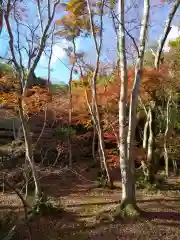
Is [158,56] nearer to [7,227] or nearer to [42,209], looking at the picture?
[42,209]

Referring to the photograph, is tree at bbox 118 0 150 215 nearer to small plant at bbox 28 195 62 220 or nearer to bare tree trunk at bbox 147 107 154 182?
small plant at bbox 28 195 62 220

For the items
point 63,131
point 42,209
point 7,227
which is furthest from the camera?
point 63,131

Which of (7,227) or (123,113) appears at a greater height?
(123,113)

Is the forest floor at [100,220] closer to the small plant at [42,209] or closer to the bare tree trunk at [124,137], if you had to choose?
the small plant at [42,209]

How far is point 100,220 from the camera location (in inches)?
288

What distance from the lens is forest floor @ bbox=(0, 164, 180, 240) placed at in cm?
677

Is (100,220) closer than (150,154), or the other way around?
(100,220)

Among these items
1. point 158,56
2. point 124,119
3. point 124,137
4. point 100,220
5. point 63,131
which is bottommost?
point 100,220

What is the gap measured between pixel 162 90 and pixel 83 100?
385 centimetres

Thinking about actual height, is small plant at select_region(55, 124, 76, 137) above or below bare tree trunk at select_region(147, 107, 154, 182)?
above

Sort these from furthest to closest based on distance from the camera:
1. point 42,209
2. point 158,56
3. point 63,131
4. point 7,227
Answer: point 63,131 → point 158,56 → point 42,209 → point 7,227

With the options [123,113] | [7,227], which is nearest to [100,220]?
[7,227]

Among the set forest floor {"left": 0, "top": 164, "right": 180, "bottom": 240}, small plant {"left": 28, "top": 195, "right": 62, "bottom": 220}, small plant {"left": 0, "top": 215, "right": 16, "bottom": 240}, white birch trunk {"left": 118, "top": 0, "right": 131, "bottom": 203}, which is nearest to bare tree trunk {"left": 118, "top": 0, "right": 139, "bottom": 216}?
white birch trunk {"left": 118, "top": 0, "right": 131, "bottom": 203}

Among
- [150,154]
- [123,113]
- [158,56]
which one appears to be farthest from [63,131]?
[123,113]
